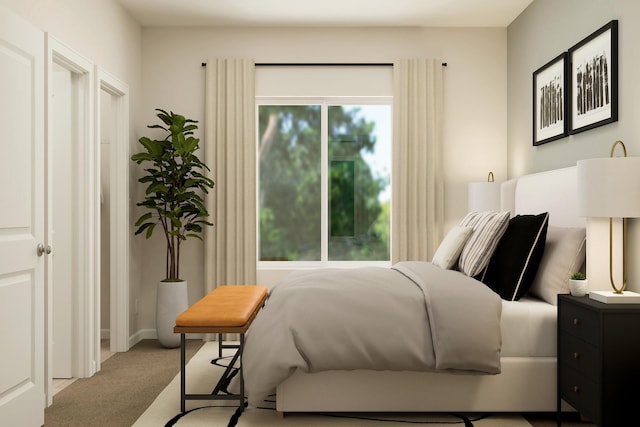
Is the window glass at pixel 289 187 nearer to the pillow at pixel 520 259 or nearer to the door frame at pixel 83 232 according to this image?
the door frame at pixel 83 232

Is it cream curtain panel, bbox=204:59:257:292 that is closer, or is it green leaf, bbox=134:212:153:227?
green leaf, bbox=134:212:153:227

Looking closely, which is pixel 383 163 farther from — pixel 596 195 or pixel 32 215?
pixel 32 215

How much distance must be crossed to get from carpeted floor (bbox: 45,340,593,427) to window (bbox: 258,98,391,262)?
165cm

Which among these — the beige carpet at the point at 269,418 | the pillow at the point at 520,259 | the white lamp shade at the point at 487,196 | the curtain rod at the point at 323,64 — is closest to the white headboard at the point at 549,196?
the white lamp shade at the point at 487,196

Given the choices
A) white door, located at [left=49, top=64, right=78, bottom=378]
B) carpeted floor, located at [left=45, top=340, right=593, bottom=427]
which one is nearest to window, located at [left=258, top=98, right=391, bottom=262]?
carpeted floor, located at [left=45, top=340, right=593, bottom=427]

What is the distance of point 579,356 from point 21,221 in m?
2.86

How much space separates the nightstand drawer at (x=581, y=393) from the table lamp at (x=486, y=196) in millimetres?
2226

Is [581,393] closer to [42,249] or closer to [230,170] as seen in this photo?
[42,249]

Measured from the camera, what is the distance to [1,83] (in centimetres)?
279

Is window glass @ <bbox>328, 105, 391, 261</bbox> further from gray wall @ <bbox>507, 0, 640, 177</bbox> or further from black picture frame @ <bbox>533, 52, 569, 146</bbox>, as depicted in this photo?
black picture frame @ <bbox>533, 52, 569, 146</bbox>

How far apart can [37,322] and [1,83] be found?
1260mm

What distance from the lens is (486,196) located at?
5004 millimetres

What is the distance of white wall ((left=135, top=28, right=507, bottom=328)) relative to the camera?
5395 millimetres

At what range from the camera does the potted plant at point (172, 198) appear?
4.86 metres
